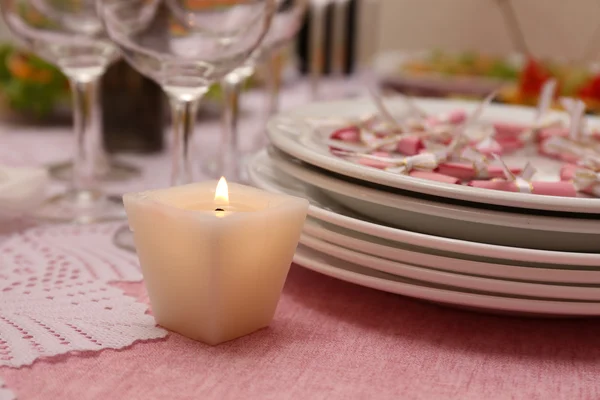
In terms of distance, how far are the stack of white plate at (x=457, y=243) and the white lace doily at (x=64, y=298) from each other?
13 cm

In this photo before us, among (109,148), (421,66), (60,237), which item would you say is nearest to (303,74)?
(421,66)

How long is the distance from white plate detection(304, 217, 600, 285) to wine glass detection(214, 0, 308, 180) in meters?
0.41

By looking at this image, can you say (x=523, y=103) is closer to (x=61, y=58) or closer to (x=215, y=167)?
(x=215, y=167)

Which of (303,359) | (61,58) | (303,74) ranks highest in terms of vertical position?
(61,58)

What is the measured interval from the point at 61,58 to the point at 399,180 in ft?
1.40

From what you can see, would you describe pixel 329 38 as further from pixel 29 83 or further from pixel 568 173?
pixel 568 173

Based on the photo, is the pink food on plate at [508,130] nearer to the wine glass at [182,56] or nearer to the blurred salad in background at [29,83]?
the wine glass at [182,56]

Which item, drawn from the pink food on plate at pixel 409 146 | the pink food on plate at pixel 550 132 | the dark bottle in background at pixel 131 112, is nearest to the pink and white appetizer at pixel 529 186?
the pink food on plate at pixel 409 146

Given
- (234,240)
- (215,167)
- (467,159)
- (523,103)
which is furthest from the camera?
(523,103)

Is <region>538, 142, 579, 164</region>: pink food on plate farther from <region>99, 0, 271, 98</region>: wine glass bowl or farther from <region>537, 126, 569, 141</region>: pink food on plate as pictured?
<region>99, 0, 271, 98</region>: wine glass bowl

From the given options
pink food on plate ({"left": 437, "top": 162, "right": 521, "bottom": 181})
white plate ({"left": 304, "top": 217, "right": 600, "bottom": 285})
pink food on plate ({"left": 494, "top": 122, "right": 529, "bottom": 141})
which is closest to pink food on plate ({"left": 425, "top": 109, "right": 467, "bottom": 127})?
pink food on plate ({"left": 494, "top": 122, "right": 529, "bottom": 141})

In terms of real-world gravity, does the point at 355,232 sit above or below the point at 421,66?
above

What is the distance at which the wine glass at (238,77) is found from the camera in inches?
34.9

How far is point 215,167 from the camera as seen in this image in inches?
36.5
